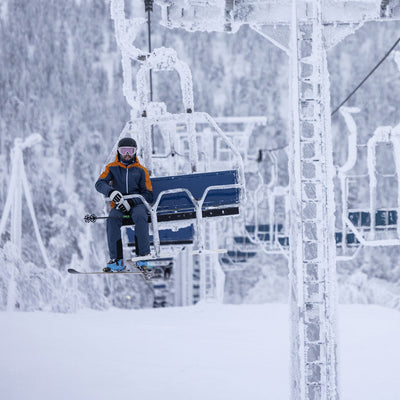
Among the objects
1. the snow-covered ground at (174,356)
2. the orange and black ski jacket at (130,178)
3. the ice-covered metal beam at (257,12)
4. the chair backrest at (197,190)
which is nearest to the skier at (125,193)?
the orange and black ski jacket at (130,178)

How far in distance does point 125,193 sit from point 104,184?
9.7 inches

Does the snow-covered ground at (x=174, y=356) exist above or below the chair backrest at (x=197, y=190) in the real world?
below

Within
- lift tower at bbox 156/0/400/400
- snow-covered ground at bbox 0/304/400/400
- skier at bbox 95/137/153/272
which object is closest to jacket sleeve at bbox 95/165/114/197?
skier at bbox 95/137/153/272

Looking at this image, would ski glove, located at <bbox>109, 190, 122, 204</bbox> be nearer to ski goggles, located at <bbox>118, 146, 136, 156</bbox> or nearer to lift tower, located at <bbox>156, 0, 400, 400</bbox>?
ski goggles, located at <bbox>118, 146, 136, 156</bbox>

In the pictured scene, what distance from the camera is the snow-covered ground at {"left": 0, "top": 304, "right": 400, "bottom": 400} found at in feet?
28.8

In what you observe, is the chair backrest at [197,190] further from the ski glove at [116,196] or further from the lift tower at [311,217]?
the lift tower at [311,217]

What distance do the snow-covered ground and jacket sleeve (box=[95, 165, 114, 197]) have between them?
11.1ft

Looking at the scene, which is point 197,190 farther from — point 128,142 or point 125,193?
point 128,142

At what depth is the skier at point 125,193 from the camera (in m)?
5.77

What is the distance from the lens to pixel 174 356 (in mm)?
10695

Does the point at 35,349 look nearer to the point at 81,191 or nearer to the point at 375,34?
the point at 81,191

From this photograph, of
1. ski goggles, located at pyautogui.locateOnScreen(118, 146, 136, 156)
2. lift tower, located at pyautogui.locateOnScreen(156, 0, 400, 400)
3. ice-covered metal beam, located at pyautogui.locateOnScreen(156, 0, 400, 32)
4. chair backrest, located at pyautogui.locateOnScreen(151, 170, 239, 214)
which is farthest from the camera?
chair backrest, located at pyautogui.locateOnScreen(151, 170, 239, 214)

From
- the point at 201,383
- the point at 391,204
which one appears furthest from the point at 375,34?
the point at 201,383

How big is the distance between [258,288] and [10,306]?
2818cm
